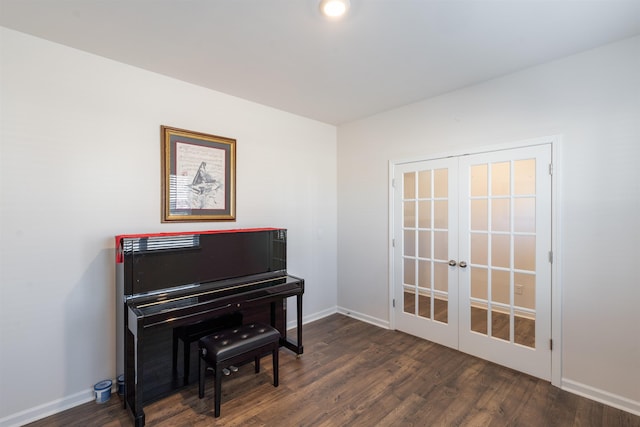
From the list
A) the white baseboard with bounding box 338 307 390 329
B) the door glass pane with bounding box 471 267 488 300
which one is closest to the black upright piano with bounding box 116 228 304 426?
the white baseboard with bounding box 338 307 390 329

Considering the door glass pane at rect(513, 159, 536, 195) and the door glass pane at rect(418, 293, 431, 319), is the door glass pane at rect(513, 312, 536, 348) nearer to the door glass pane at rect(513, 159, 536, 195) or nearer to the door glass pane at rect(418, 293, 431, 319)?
the door glass pane at rect(418, 293, 431, 319)

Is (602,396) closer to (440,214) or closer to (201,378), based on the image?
(440,214)

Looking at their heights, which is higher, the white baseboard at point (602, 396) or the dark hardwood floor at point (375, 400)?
the white baseboard at point (602, 396)

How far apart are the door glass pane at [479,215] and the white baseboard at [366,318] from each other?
5.21 ft

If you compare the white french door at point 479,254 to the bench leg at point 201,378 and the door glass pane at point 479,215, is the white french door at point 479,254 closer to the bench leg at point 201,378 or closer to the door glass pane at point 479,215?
the door glass pane at point 479,215

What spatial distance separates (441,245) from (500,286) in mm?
647

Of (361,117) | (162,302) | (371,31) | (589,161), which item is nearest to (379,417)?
(162,302)

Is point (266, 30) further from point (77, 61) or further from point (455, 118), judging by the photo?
point (455, 118)

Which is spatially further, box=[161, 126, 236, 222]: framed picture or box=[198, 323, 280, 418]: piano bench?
box=[161, 126, 236, 222]: framed picture

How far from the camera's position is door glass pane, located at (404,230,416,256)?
10.9 ft

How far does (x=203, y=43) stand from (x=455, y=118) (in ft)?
7.89

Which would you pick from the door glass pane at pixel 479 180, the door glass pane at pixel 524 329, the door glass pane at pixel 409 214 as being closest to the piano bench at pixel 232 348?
the door glass pane at pixel 409 214

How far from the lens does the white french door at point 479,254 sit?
249 cm

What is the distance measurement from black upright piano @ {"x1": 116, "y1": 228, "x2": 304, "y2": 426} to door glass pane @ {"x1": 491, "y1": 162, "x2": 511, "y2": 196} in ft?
6.81
